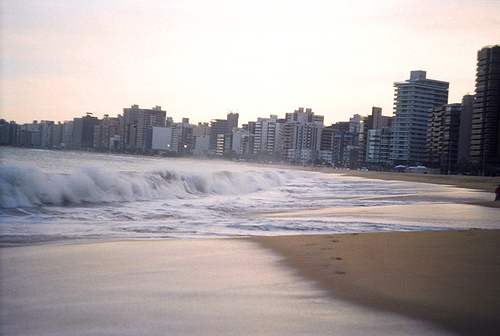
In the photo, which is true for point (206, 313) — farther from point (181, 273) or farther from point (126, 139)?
point (126, 139)

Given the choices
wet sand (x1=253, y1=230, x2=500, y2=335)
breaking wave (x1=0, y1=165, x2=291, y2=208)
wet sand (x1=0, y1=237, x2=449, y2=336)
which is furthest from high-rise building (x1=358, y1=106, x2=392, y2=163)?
wet sand (x1=0, y1=237, x2=449, y2=336)

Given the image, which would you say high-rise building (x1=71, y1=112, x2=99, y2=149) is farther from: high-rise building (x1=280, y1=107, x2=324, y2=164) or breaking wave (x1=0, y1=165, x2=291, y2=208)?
high-rise building (x1=280, y1=107, x2=324, y2=164)

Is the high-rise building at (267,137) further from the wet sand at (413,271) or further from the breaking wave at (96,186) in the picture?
the wet sand at (413,271)

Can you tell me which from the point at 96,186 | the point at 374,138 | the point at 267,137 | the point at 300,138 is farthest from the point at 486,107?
the point at 96,186

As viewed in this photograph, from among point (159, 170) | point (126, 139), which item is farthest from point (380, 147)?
point (159, 170)

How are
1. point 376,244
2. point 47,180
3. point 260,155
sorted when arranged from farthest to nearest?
point 260,155 < point 47,180 < point 376,244

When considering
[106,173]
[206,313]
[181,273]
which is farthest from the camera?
[106,173]

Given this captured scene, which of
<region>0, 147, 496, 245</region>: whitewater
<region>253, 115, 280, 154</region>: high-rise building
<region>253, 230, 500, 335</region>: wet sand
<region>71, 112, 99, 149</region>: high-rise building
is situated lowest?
<region>0, 147, 496, 245</region>: whitewater
